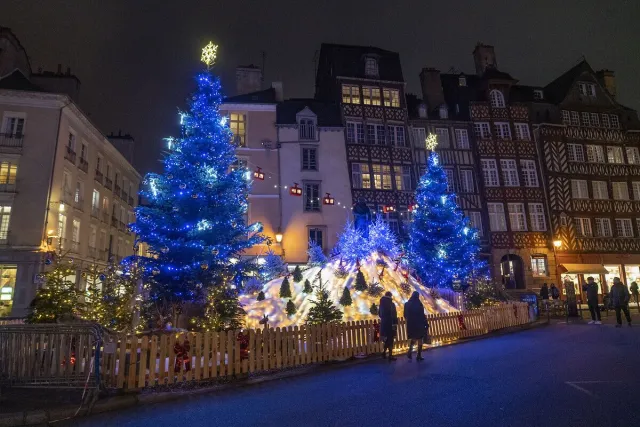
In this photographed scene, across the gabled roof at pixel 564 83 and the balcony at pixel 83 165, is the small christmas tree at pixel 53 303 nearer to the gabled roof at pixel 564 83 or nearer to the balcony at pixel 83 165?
A: the balcony at pixel 83 165

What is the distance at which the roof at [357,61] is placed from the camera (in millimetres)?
33656

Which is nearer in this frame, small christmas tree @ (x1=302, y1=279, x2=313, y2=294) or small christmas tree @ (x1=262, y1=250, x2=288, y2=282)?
small christmas tree @ (x1=302, y1=279, x2=313, y2=294)

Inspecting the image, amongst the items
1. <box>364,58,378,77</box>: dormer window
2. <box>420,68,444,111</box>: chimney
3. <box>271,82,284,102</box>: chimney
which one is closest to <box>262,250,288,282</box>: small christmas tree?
<box>271,82,284,102</box>: chimney

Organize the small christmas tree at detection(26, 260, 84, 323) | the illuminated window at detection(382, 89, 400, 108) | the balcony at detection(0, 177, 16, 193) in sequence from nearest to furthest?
the small christmas tree at detection(26, 260, 84, 323) < the balcony at detection(0, 177, 16, 193) < the illuminated window at detection(382, 89, 400, 108)

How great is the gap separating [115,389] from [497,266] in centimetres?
3039

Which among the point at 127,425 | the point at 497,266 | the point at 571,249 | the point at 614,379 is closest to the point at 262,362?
the point at 127,425

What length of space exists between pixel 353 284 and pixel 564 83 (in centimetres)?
3336

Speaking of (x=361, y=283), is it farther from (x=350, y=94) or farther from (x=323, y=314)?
(x=350, y=94)

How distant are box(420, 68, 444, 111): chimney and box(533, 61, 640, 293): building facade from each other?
835 centimetres

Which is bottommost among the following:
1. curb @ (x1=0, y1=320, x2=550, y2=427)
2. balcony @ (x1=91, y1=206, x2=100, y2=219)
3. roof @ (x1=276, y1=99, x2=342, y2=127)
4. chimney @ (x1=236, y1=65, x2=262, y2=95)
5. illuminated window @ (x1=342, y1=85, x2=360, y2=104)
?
curb @ (x1=0, y1=320, x2=550, y2=427)

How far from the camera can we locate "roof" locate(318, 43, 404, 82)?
33.7 metres

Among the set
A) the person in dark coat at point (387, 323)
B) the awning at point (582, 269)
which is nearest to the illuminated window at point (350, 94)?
the awning at point (582, 269)

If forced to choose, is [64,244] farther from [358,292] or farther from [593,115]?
[593,115]

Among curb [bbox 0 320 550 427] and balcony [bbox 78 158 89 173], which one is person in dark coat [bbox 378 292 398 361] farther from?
balcony [bbox 78 158 89 173]
